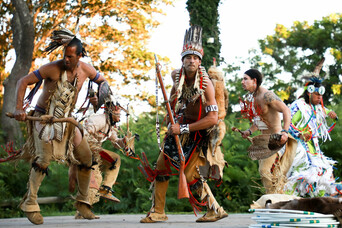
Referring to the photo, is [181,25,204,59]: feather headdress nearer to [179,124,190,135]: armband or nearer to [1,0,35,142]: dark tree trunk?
[179,124,190,135]: armband

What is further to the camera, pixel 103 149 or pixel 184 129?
pixel 103 149

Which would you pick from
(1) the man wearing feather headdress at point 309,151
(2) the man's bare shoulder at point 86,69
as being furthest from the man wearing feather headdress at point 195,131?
(1) the man wearing feather headdress at point 309,151

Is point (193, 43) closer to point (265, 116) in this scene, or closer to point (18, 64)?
point (265, 116)

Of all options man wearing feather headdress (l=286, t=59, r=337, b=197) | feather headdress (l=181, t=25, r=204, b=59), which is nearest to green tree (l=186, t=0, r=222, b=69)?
man wearing feather headdress (l=286, t=59, r=337, b=197)

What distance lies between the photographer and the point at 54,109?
5938 millimetres

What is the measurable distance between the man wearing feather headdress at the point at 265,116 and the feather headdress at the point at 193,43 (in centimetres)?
131

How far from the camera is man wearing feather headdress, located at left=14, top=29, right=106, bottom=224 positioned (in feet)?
19.3

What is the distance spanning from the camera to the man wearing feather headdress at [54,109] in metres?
5.88

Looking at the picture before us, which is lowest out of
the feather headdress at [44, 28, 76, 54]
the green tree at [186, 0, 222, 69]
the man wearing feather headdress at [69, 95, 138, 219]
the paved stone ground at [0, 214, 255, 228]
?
the paved stone ground at [0, 214, 255, 228]

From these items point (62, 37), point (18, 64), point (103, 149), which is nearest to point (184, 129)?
point (62, 37)

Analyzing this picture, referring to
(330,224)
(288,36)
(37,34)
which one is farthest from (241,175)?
(288,36)

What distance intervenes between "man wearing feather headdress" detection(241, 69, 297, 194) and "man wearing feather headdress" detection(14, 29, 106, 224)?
2188 mm

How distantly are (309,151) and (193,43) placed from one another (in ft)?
10.7

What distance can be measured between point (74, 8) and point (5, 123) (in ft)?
13.9
